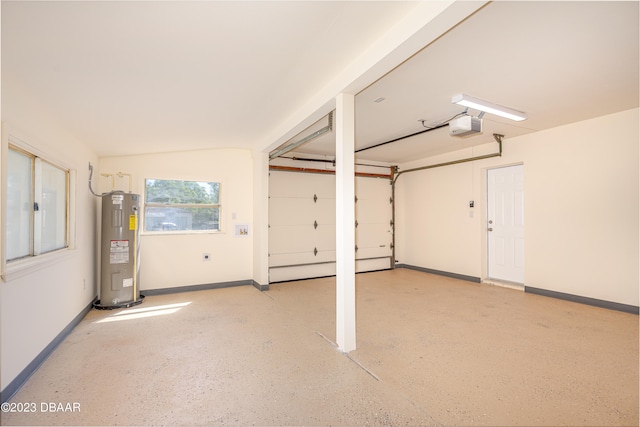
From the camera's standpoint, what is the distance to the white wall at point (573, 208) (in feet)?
11.9

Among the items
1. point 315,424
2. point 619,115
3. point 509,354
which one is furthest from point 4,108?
point 619,115

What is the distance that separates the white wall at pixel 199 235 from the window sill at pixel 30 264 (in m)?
1.68

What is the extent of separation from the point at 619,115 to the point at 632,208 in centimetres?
116

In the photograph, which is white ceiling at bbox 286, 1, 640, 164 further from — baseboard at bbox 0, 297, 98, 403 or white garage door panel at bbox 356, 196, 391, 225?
baseboard at bbox 0, 297, 98, 403

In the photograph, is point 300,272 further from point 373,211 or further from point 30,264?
point 30,264

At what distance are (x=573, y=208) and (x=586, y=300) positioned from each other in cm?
126

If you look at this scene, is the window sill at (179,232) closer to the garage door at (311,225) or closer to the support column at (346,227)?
the garage door at (311,225)

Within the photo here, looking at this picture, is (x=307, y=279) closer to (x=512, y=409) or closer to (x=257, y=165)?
(x=257, y=165)

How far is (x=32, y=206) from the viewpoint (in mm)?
2438

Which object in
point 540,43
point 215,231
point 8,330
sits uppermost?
point 540,43

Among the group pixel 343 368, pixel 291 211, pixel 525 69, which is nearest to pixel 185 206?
pixel 291 211

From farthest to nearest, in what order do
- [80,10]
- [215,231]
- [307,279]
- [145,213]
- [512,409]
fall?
[307,279]
[215,231]
[145,213]
[512,409]
[80,10]

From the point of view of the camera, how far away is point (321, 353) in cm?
260

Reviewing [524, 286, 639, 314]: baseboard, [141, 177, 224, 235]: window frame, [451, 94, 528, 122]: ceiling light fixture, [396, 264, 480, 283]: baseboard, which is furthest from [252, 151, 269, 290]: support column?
[524, 286, 639, 314]: baseboard
